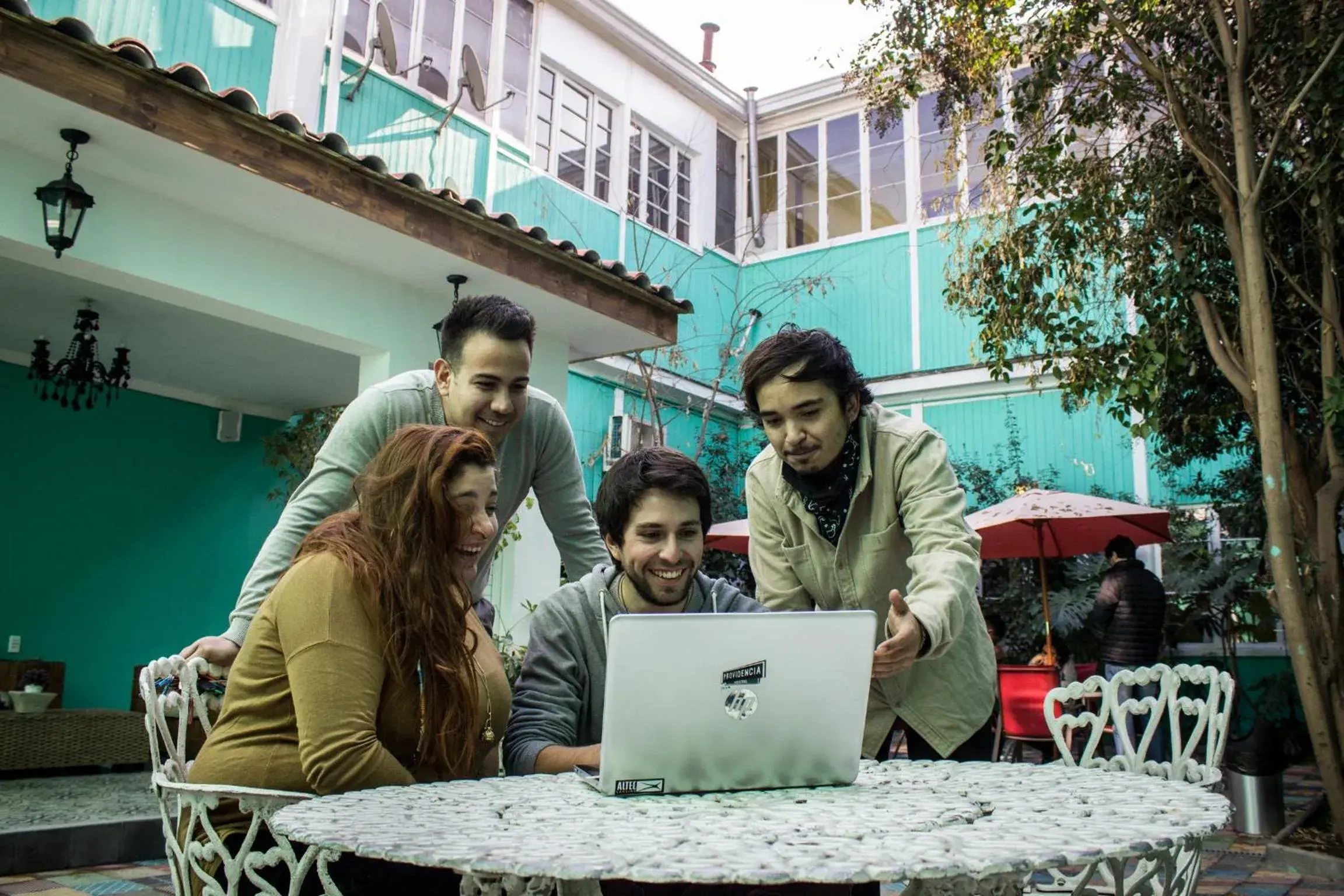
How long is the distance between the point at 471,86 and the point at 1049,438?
7.04 metres

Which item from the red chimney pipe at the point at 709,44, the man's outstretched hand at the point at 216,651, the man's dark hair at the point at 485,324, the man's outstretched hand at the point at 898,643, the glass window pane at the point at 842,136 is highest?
the red chimney pipe at the point at 709,44

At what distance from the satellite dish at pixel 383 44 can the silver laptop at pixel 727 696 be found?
26.5 feet

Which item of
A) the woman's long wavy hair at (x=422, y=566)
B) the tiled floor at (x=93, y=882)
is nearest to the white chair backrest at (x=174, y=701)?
the woman's long wavy hair at (x=422, y=566)

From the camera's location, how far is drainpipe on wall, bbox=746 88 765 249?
44.1 ft

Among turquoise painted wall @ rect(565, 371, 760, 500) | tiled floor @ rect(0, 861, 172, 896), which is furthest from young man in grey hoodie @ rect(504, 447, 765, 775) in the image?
turquoise painted wall @ rect(565, 371, 760, 500)

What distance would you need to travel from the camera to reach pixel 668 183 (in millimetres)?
12773

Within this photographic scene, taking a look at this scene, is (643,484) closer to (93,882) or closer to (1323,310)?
(93,882)

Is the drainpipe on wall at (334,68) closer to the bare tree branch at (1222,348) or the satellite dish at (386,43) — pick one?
the satellite dish at (386,43)

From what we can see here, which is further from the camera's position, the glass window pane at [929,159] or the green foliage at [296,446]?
the glass window pane at [929,159]

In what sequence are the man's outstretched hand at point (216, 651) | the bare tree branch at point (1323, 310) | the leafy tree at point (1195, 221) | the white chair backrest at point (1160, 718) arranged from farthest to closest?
the bare tree branch at point (1323, 310), the leafy tree at point (1195, 221), the white chair backrest at point (1160, 718), the man's outstretched hand at point (216, 651)

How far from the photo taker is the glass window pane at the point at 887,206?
1261cm

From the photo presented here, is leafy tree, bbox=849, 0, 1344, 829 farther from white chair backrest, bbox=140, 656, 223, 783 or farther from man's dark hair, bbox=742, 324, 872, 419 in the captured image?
white chair backrest, bbox=140, 656, 223, 783

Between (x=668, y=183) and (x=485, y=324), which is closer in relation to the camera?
(x=485, y=324)

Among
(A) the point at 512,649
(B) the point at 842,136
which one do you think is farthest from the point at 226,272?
(B) the point at 842,136
